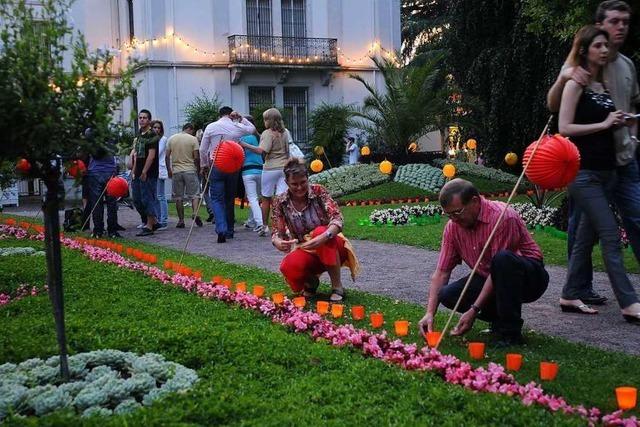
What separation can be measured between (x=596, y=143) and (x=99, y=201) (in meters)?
8.50

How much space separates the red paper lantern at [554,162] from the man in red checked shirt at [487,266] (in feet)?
1.29

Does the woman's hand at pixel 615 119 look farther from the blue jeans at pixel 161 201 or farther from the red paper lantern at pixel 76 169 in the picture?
the blue jeans at pixel 161 201

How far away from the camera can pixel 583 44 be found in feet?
18.6

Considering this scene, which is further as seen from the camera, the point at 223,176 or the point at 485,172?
the point at 485,172

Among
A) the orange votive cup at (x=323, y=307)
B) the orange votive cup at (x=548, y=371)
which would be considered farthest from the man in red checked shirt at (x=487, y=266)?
the orange votive cup at (x=323, y=307)

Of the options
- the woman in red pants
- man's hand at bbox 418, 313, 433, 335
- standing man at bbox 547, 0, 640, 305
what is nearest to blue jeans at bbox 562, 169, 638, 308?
standing man at bbox 547, 0, 640, 305

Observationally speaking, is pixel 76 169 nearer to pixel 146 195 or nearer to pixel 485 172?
pixel 146 195

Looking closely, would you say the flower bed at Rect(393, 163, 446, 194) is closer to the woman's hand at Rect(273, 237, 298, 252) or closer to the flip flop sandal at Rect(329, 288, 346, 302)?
the flip flop sandal at Rect(329, 288, 346, 302)

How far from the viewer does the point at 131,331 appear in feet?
16.7

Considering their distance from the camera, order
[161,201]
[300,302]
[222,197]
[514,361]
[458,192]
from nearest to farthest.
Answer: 1. [514,361]
2. [458,192]
3. [300,302]
4. [222,197]
5. [161,201]

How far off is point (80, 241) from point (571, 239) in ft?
24.0

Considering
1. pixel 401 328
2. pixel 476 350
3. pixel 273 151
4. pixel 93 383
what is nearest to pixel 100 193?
pixel 273 151

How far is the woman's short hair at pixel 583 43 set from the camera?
561cm

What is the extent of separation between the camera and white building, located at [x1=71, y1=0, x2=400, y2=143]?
28.0 m
